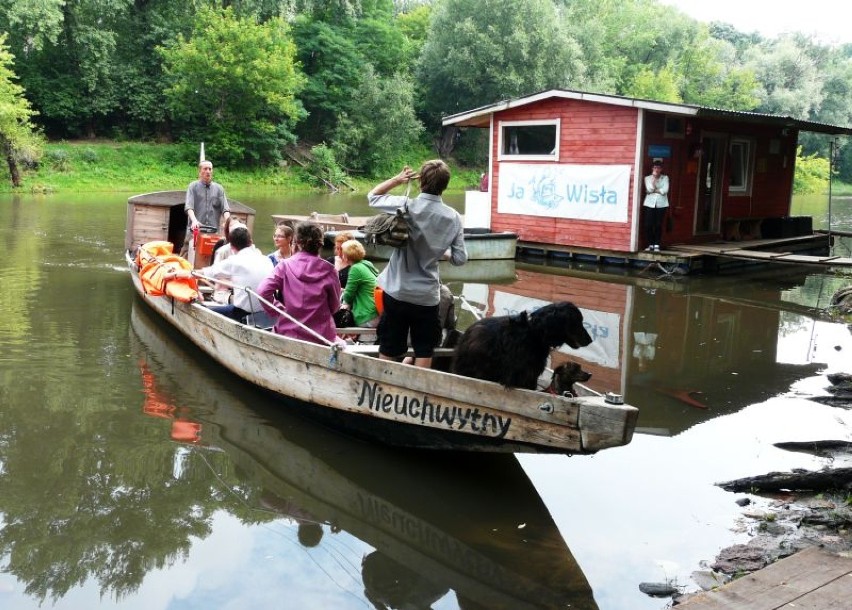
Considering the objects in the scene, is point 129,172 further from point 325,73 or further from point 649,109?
point 649,109

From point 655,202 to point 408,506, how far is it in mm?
10640

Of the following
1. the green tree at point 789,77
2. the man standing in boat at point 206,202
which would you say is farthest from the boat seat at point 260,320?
the green tree at point 789,77

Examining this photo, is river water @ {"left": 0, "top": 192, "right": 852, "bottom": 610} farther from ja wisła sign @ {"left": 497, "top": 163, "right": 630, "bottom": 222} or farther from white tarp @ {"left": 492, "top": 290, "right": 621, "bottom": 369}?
ja wisła sign @ {"left": 497, "top": 163, "right": 630, "bottom": 222}

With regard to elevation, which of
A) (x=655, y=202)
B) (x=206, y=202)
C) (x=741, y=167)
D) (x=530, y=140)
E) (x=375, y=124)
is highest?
(x=375, y=124)

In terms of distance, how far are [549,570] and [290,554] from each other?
4.45 feet

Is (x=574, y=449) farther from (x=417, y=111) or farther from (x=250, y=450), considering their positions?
(x=417, y=111)

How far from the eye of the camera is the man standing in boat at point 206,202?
10.3 meters

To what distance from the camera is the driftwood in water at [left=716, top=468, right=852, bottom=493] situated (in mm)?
5258

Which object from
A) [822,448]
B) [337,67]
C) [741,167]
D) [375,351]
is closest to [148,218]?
[375,351]

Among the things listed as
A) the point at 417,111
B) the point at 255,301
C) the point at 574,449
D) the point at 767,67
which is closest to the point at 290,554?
the point at 574,449

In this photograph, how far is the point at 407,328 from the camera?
18.2ft

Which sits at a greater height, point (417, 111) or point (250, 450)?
point (417, 111)

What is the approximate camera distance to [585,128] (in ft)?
50.6

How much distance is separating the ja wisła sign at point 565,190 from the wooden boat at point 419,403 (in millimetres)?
9745
